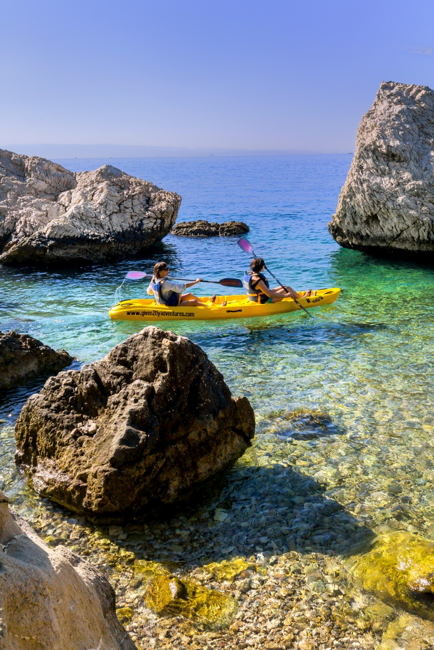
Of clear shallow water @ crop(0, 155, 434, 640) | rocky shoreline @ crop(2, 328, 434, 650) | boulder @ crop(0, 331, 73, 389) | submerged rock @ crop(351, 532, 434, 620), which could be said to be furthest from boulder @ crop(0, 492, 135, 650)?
boulder @ crop(0, 331, 73, 389)

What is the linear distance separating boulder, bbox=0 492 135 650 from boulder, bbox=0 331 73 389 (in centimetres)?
740

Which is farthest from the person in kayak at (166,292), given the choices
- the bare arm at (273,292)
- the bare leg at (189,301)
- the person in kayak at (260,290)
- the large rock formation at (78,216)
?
the large rock formation at (78,216)

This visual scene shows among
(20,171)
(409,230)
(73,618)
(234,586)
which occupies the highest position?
(20,171)

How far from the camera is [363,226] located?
2180 centimetres

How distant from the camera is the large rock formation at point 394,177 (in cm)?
1994

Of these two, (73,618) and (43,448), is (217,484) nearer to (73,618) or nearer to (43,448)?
(43,448)

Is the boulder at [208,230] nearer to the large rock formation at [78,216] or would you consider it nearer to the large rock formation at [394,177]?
the large rock formation at [78,216]

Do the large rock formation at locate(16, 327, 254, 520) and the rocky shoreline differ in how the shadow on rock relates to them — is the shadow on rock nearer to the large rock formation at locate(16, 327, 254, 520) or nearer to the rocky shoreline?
the rocky shoreline

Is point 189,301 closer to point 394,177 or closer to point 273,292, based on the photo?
point 273,292

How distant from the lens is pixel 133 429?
21.3 feet

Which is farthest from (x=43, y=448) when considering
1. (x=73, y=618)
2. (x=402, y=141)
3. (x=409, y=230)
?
(x=402, y=141)

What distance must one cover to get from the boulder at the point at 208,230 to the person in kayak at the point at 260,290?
54.7 ft

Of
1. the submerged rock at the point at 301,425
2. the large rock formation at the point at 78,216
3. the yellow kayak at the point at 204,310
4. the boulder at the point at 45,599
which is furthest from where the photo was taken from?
the large rock formation at the point at 78,216

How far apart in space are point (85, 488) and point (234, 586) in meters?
2.05
